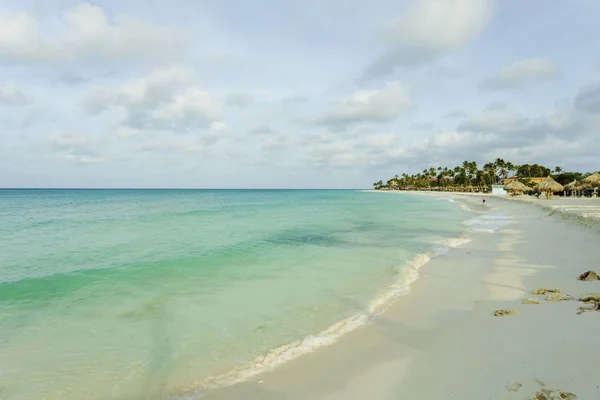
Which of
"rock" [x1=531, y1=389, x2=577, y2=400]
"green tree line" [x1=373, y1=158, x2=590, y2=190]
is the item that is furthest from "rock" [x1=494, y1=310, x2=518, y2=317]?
"green tree line" [x1=373, y1=158, x2=590, y2=190]

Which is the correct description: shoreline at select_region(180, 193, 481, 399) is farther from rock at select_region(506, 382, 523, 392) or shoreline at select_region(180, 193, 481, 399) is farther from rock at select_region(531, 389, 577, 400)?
rock at select_region(531, 389, 577, 400)

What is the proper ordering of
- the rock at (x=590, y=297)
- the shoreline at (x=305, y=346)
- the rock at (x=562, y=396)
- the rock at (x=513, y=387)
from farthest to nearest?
the rock at (x=590, y=297)
the shoreline at (x=305, y=346)
the rock at (x=513, y=387)
the rock at (x=562, y=396)

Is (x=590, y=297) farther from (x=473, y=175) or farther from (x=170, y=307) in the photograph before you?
(x=473, y=175)

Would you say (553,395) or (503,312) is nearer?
(553,395)

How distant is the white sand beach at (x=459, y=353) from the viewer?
459 cm

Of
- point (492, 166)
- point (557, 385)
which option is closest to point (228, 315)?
point (557, 385)

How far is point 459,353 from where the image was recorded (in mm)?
5672

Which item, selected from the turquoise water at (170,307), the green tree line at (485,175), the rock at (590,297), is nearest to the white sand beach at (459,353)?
the rock at (590,297)

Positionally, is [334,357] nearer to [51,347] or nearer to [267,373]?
[267,373]

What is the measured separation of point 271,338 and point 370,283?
15.9 ft

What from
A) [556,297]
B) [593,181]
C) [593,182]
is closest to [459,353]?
[556,297]

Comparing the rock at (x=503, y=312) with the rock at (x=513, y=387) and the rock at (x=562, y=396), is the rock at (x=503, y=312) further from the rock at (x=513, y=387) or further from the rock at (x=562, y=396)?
the rock at (x=562, y=396)

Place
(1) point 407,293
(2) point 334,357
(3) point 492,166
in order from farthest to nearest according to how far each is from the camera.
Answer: (3) point 492,166 < (1) point 407,293 < (2) point 334,357

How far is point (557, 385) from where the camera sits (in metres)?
4.32
